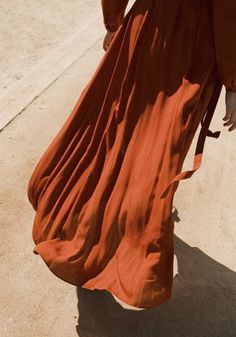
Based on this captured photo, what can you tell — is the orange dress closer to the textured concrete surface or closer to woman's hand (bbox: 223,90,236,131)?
Result: woman's hand (bbox: 223,90,236,131)

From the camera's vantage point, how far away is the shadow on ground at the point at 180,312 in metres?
2.89

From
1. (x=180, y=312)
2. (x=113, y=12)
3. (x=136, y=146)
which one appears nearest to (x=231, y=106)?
(x=136, y=146)

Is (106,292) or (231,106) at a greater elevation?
(231,106)

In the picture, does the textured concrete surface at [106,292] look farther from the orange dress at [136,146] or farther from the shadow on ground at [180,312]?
the orange dress at [136,146]

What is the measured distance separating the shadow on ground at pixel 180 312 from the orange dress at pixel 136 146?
452 mm

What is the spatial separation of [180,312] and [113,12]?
63.4 inches

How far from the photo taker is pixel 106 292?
305cm

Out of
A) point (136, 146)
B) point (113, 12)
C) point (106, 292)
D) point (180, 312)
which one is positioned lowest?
point (180, 312)

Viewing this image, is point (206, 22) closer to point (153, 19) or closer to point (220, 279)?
point (153, 19)

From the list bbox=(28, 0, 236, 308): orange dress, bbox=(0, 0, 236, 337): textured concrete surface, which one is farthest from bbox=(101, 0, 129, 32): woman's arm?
bbox=(0, 0, 236, 337): textured concrete surface

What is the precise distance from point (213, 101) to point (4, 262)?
1511 millimetres

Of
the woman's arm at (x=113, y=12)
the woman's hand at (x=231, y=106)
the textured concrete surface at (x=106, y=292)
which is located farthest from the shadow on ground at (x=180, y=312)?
the woman's arm at (x=113, y=12)

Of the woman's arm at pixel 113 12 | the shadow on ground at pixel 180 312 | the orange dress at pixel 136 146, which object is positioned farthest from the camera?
the shadow on ground at pixel 180 312

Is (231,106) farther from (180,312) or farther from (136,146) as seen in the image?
(180,312)
